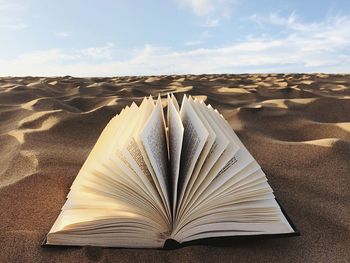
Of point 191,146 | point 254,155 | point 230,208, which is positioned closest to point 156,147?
point 191,146

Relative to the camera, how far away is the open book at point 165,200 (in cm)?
86

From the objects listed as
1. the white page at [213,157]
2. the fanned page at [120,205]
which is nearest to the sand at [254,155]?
the fanned page at [120,205]

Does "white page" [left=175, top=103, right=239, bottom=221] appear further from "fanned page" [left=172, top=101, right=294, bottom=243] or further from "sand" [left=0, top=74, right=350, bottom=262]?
"sand" [left=0, top=74, right=350, bottom=262]

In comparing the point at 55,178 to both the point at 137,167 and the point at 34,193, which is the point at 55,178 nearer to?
the point at 34,193

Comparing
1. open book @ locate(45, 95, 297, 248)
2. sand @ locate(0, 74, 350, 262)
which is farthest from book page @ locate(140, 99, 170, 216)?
sand @ locate(0, 74, 350, 262)

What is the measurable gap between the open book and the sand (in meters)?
0.05

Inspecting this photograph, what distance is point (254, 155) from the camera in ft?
5.63

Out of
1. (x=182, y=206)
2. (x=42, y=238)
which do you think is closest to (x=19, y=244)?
(x=42, y=238)

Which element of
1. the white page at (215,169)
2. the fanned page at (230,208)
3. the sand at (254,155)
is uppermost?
the white page at (215,169)

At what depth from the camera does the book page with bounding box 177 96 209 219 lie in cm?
88

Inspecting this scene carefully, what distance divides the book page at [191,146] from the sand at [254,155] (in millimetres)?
161

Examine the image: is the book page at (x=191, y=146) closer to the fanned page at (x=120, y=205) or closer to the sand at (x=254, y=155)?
the fanned page at (x=120, y=205)

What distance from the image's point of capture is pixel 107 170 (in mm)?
906

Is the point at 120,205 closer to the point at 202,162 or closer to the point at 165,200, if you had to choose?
the point at 165,200
